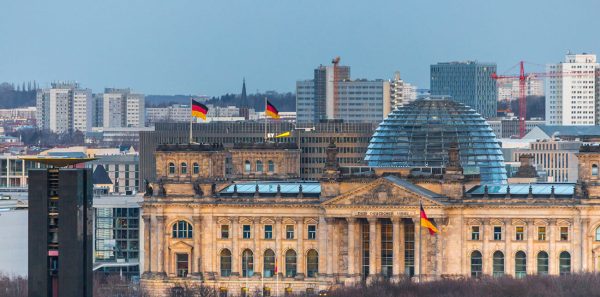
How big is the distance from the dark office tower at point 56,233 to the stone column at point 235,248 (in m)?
60.4

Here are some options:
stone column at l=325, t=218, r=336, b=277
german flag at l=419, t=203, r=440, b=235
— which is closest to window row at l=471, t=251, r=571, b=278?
german flag at l=419, t=203, r=440, b=235

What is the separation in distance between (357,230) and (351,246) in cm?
113

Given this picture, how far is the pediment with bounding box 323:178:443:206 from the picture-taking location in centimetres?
18888

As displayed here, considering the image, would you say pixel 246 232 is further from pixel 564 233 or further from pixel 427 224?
pixel 564 233

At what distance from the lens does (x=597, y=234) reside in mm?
188000

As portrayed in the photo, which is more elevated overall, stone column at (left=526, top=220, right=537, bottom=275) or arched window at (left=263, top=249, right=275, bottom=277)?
stone column at (left=526, top=220, right=537, bottom=275)

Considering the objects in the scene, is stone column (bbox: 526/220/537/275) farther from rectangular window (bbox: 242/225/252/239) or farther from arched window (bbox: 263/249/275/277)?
rectangular window (bbox: 242/225/252/239)

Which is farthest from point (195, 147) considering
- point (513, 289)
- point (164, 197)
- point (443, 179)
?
point (513, 289)

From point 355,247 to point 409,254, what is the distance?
3.27 metres

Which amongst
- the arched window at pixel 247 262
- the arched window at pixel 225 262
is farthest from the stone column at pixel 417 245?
the arched window at pixel 225 262

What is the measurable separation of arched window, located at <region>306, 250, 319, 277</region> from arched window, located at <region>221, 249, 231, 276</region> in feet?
15.9

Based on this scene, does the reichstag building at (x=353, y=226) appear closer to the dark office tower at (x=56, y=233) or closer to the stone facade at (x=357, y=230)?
the stone facade at (x=357, y=230)

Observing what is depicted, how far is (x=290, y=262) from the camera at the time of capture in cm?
19375

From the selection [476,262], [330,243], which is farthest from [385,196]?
[476,262]
